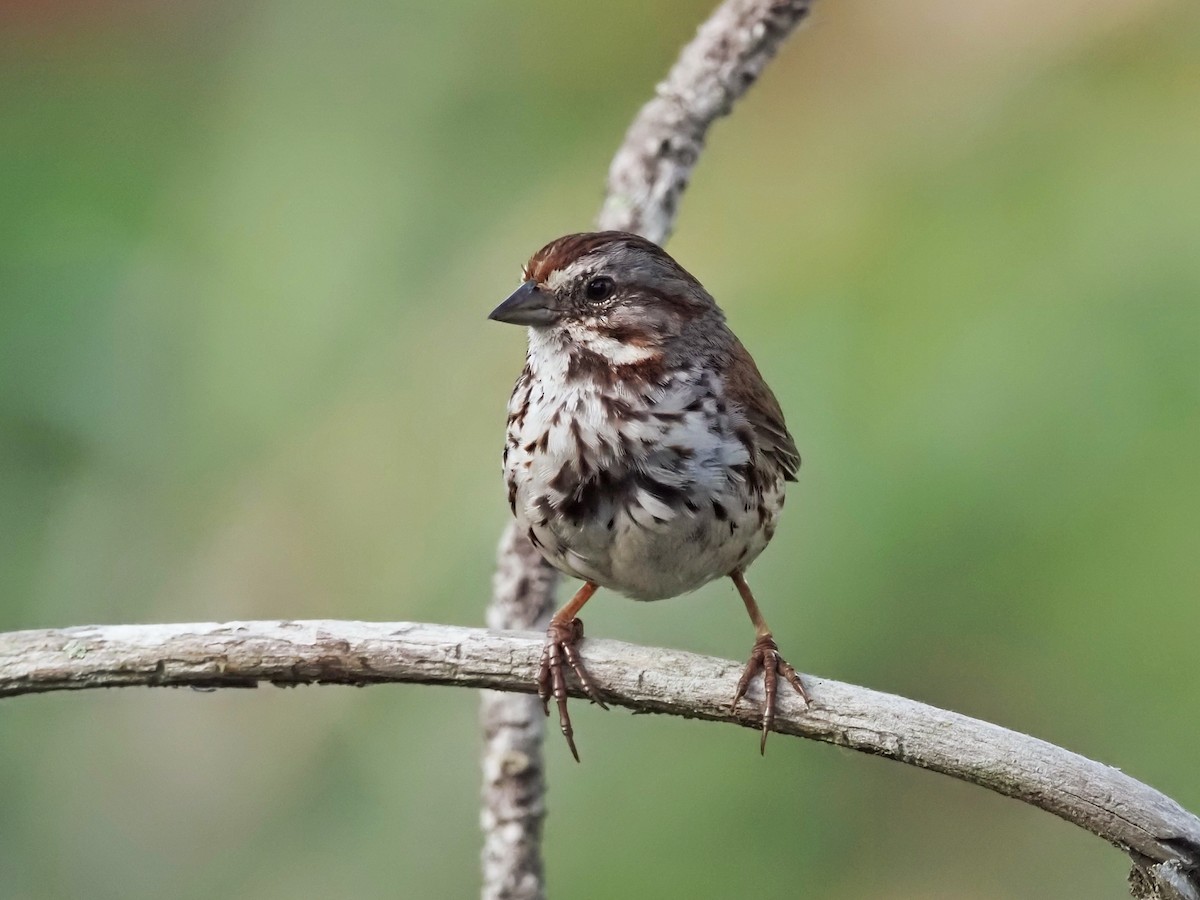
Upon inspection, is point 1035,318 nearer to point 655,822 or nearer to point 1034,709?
point 1034,709

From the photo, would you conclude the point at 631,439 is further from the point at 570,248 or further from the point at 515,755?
the point at 515,755

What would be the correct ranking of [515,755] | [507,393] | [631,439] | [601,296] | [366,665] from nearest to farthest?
[366,665] → [631,439] → [601,296] → [515,755] → [507,393]

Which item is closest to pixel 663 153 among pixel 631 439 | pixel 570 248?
pixel 570 248

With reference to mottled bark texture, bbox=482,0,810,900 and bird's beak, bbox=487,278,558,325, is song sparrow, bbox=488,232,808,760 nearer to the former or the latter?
bird's beak, bbox=487,278,558,325

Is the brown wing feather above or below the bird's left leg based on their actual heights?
above

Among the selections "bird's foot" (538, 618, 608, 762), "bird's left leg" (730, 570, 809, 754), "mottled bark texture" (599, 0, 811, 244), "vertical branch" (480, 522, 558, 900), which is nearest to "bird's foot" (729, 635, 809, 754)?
"bird's left leg" (730, 570, 809, 754)

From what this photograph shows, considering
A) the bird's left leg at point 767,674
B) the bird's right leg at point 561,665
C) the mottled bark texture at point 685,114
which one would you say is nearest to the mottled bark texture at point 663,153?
the mottled bark texture at point 685,114
